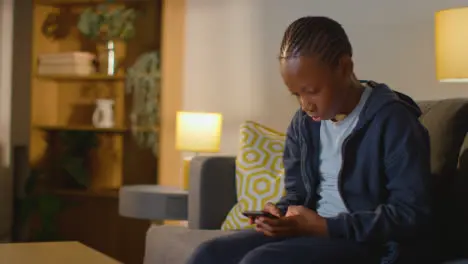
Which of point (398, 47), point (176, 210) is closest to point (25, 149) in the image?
point (176, 210)

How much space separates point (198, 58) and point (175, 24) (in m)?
0.21

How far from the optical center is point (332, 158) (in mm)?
1665

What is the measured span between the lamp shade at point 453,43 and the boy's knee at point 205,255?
3.91 feet

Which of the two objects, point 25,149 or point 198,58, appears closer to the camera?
point 198,58

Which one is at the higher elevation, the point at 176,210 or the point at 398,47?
the point at 398,47

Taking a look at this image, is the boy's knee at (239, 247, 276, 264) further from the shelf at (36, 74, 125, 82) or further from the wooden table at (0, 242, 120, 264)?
the shelf at (36, 74, 125, 82)

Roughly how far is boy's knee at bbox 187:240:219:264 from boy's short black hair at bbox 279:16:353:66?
1.44 feet

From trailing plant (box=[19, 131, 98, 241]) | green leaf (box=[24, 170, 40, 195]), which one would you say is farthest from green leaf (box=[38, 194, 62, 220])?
green leaf (box=[24, 170, 40, 195])

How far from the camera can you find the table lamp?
3012 millimetres

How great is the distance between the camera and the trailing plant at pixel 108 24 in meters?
3.77

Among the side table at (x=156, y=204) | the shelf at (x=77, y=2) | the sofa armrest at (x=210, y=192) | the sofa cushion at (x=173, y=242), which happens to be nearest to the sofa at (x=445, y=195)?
the sofa cushion at (x=173, y=242)

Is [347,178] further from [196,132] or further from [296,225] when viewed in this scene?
[196,132]

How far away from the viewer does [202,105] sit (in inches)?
136

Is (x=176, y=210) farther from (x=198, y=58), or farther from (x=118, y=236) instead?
(x=118, y=236)
